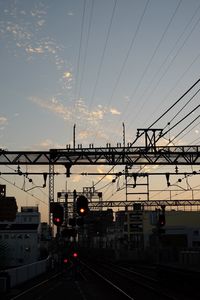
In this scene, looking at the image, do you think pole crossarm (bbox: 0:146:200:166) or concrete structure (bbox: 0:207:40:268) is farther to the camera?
concrete structure (bbox: 0:207:40:268)

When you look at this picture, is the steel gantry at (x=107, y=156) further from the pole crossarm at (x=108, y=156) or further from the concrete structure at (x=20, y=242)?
the concrete structure at (x=20, y=242)

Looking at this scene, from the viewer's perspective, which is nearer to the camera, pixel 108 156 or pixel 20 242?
pixel 108 156

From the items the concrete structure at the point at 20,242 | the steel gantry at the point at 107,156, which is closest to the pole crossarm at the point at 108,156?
the steel gantry at the point at 107,156

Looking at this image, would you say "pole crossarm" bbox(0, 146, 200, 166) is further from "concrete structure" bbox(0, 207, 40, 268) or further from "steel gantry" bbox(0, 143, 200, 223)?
"concrete structure" bbox(0, 207, 40, 268)

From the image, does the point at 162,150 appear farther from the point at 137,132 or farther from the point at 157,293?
the point at 157,293

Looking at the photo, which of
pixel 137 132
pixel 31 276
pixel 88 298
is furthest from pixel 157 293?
pixel 31 276

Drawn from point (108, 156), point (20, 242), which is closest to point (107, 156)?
point (108, 156)

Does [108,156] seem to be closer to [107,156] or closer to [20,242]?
[107,156]

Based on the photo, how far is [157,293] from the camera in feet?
69.1

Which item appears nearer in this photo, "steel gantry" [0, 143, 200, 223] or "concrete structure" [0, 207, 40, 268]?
"steel gantry" [0, 143, 200, 223]

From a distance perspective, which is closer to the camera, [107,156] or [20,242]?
[107,156]

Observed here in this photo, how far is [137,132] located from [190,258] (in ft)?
31.2

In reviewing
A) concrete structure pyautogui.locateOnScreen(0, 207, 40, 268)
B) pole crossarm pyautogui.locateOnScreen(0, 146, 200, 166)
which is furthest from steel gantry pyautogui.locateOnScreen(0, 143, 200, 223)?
concrete structure pyautogui.locateOnScreen(0, 207, 40, 268)

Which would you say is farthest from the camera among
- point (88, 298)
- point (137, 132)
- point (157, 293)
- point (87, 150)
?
point (87, 150)
